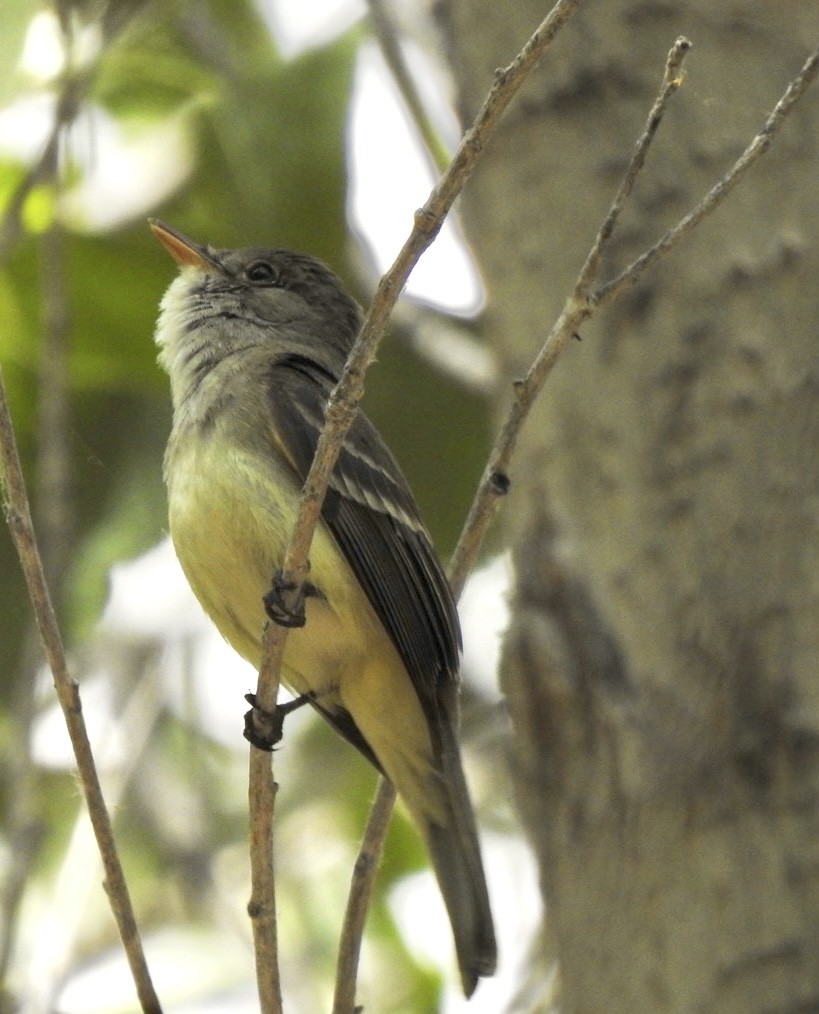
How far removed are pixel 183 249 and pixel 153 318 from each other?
0.96 m

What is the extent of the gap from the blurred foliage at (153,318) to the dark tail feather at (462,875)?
4.86ft

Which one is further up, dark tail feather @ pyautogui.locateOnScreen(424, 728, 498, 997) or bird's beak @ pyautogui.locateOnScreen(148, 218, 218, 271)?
bird's beak @ pyautogui.locateOnScreen(148, 218, 218, 271)

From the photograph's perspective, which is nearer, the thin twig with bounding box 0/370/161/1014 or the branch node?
the thin twig with bounding box 0/370/161/1014

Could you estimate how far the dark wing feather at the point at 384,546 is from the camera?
3.66 meters

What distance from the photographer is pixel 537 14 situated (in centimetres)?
445

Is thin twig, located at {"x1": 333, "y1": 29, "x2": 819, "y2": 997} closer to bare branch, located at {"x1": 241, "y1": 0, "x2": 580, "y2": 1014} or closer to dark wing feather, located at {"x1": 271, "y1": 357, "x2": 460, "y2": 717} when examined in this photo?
bare branch, located at {"x1": 241, "y1": 0, "x2": 580, "y2": 1014}

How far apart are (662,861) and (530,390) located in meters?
1.09

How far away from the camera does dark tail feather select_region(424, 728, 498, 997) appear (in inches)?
134

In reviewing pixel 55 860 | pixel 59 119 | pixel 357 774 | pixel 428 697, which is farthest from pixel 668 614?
pixel 55 860

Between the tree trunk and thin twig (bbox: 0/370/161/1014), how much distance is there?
108 cm

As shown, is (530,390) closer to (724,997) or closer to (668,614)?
(668,614)

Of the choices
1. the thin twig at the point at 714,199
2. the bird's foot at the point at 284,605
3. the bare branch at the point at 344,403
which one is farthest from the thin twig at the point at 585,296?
the bird's foot at the point at 284,605

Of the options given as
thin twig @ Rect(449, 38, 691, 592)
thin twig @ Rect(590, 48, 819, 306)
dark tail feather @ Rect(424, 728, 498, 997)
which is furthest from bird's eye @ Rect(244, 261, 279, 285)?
thin twig @ Rect(590, 48, 819, 306)

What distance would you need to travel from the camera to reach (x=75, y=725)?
252 centimetres
